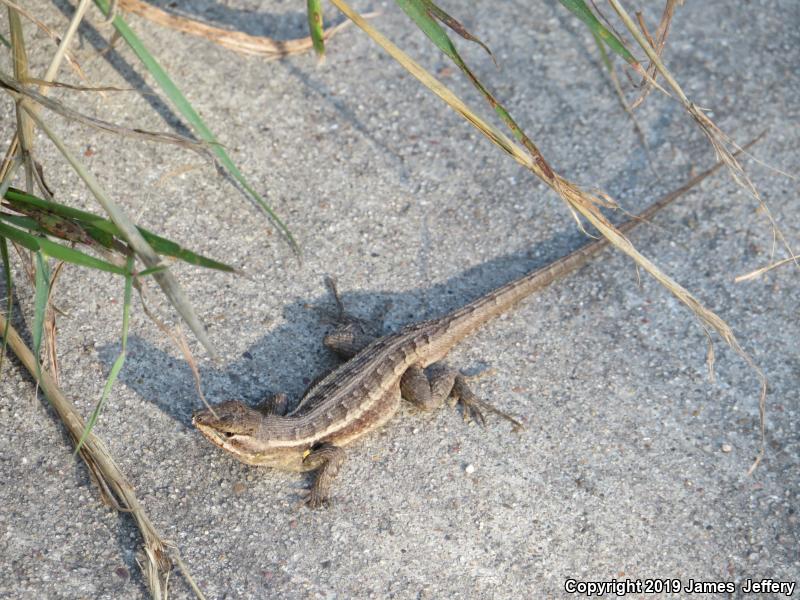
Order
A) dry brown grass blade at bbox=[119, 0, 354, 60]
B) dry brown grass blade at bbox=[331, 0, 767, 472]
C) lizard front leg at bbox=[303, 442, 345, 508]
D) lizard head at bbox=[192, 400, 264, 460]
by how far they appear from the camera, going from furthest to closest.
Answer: dry brown grass blade at bbox=[119, 0, 354, 60], lizard front leg at bbox=[303, 442, 345, 508], lizard head at bbox=[192, 400, 264, 460], dry brown grass blade at bbox=[331, 0, 767, 472]

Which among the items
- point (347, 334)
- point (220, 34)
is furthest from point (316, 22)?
point (347, 334)

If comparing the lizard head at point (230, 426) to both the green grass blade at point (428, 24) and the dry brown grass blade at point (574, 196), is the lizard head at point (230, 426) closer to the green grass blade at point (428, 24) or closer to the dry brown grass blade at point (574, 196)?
the dry brown grass blade at point (574, 196)

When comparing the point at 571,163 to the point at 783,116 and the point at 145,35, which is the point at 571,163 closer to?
the point at 783,116

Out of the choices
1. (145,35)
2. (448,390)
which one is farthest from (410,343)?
(145,35)

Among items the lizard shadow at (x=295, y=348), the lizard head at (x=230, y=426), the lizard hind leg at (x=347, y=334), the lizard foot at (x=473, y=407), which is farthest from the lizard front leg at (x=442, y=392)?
the lizard head at (x=230, y=426)

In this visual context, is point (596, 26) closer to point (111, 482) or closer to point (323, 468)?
point (323, 468)

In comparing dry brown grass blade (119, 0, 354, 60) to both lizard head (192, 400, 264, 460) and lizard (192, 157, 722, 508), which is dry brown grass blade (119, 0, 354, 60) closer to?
lizard (192, 157, 722, 508)

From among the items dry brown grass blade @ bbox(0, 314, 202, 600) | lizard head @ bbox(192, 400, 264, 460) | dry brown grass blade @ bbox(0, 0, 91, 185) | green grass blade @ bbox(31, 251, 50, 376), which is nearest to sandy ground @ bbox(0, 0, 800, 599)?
dry brown grass blade @ bbox(0, 314, 202, 600)
